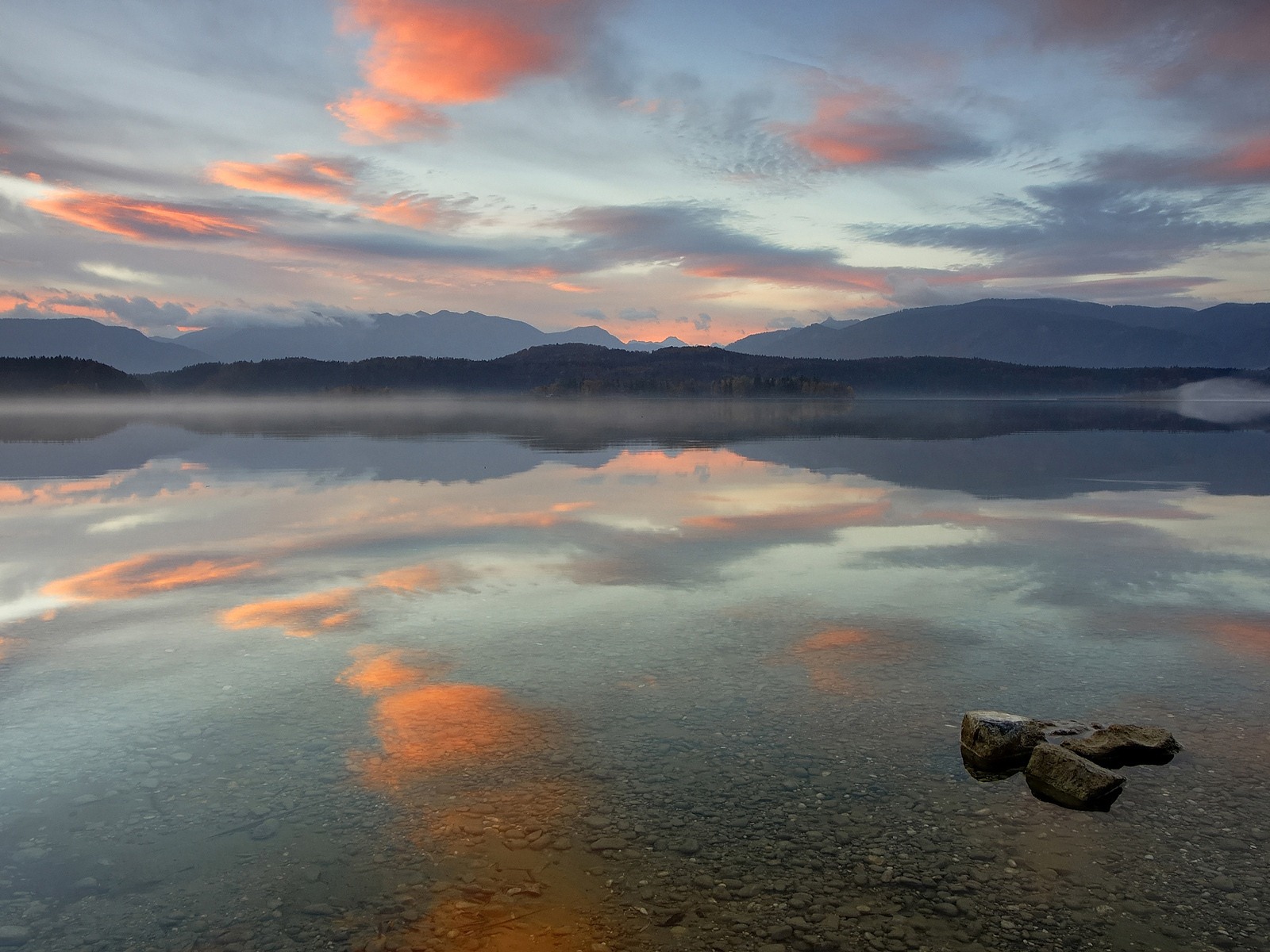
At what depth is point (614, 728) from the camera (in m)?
11.9

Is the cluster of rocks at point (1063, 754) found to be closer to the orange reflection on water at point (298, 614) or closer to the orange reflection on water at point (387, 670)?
the orange reflection on water at point (387, 670)

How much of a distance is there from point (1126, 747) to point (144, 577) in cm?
2118

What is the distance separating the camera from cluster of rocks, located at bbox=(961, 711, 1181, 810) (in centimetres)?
1003

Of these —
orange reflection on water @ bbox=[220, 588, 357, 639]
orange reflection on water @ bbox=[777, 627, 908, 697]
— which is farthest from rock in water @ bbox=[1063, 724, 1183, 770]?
orange reflection on water @ bbox=[220, 588, 357, 639]

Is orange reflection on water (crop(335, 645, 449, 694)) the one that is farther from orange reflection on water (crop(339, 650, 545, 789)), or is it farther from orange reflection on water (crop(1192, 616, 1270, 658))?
orange reflection on water (crop(1192, 616, 1270, 658))

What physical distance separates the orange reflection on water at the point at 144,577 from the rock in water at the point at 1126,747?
18680 mm

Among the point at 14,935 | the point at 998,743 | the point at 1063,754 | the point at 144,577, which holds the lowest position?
the point at 14,935

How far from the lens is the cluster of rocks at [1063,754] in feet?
32.9

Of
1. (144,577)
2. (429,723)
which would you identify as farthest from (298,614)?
(429,723)

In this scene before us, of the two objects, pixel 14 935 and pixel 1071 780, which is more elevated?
pixel 1071 780

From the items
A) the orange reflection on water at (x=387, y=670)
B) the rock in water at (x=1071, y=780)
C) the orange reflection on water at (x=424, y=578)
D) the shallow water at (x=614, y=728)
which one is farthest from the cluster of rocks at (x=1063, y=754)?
the orange reflection on water at (x=424, y=578)

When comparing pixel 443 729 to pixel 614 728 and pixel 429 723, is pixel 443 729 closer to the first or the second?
pixel 429 723

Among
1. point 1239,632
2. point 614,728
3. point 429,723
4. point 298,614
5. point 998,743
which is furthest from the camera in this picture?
point 298,614

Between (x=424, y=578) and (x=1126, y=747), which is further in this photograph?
(x=424, y=578)
